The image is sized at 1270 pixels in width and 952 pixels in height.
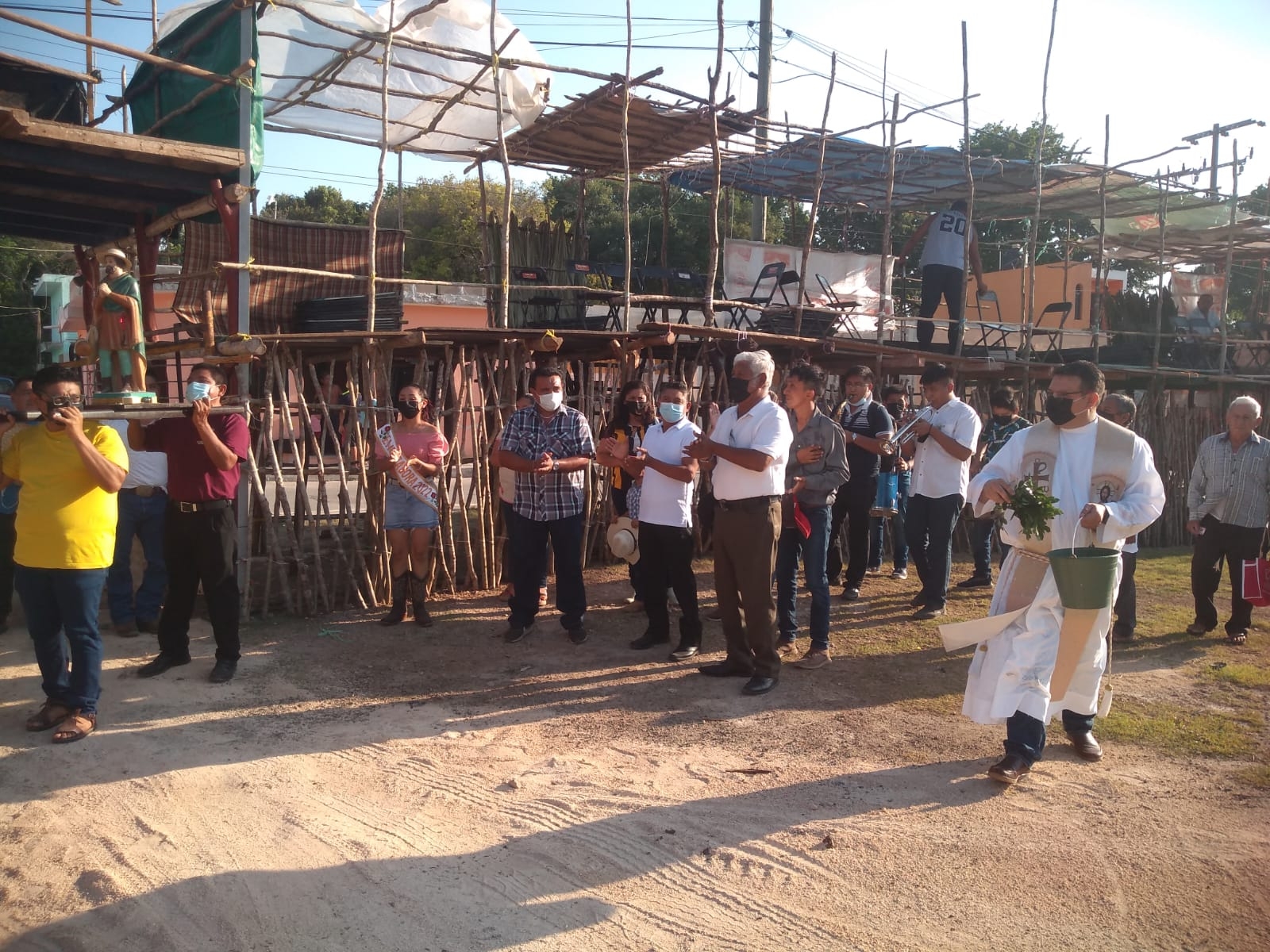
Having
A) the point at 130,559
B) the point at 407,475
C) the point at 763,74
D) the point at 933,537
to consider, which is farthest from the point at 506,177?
the point at 763,74

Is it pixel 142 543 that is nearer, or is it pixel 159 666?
pixel 159 666

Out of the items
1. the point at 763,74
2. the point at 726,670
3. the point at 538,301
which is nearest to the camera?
the point at 726,670

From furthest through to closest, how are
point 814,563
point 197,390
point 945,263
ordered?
point 945,263 < point 814,563 < point 197,390

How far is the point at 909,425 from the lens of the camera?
284 inches

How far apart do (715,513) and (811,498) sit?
3.05 feet

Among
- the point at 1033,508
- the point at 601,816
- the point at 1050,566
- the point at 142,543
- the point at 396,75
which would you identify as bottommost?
the point at 601,816

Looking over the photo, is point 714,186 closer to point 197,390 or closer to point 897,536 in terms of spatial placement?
point 897,536

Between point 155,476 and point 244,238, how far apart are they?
183 centimetres

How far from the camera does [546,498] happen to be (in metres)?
6.38

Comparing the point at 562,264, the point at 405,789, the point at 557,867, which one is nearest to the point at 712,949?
the point at 557,867

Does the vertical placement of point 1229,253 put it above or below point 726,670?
above

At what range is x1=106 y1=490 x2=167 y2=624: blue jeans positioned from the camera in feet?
21.1

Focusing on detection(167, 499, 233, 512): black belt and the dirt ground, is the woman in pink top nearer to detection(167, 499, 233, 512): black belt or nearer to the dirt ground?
the dirt ground

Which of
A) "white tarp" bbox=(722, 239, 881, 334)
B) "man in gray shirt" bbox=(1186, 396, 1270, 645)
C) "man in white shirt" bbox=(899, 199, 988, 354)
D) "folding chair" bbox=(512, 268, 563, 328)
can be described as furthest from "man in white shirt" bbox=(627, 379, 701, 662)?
"white tarp" bbox=(722, 239, 881, 334)
